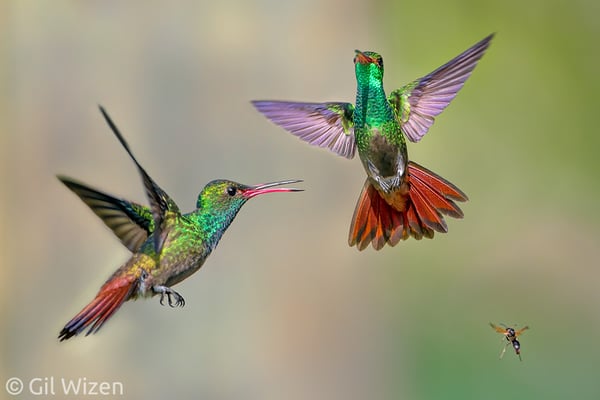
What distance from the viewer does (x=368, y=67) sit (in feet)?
5.07

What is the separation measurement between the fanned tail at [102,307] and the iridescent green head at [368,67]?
1.91ft

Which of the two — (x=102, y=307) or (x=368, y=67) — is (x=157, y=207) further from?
(x=368, y=67)

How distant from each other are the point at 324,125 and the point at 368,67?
0.21 meters

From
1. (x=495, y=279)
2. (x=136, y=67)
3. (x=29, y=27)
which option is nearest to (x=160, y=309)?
(x=136, y=67)

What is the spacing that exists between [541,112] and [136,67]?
212 cm

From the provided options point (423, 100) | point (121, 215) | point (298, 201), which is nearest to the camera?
point (121, 215)

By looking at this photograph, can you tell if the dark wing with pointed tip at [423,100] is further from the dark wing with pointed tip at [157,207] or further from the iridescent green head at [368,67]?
the dark wing with pointed tip at [157,207]

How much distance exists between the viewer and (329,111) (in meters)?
1.72

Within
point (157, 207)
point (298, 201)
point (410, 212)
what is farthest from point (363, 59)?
point (298, 201)

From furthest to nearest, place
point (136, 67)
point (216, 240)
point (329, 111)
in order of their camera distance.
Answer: point (136, 67) → point (329, 111) → point (216, 240)

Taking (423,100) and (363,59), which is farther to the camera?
(423,100)

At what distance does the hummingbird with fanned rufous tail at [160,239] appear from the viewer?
1.46m

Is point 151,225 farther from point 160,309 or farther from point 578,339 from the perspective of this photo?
point 578,339

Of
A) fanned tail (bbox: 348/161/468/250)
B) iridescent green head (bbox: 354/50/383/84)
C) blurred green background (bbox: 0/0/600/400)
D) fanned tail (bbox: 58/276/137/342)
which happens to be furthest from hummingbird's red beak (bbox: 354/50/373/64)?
blurred green background (bbox: 0/0/600/400)
